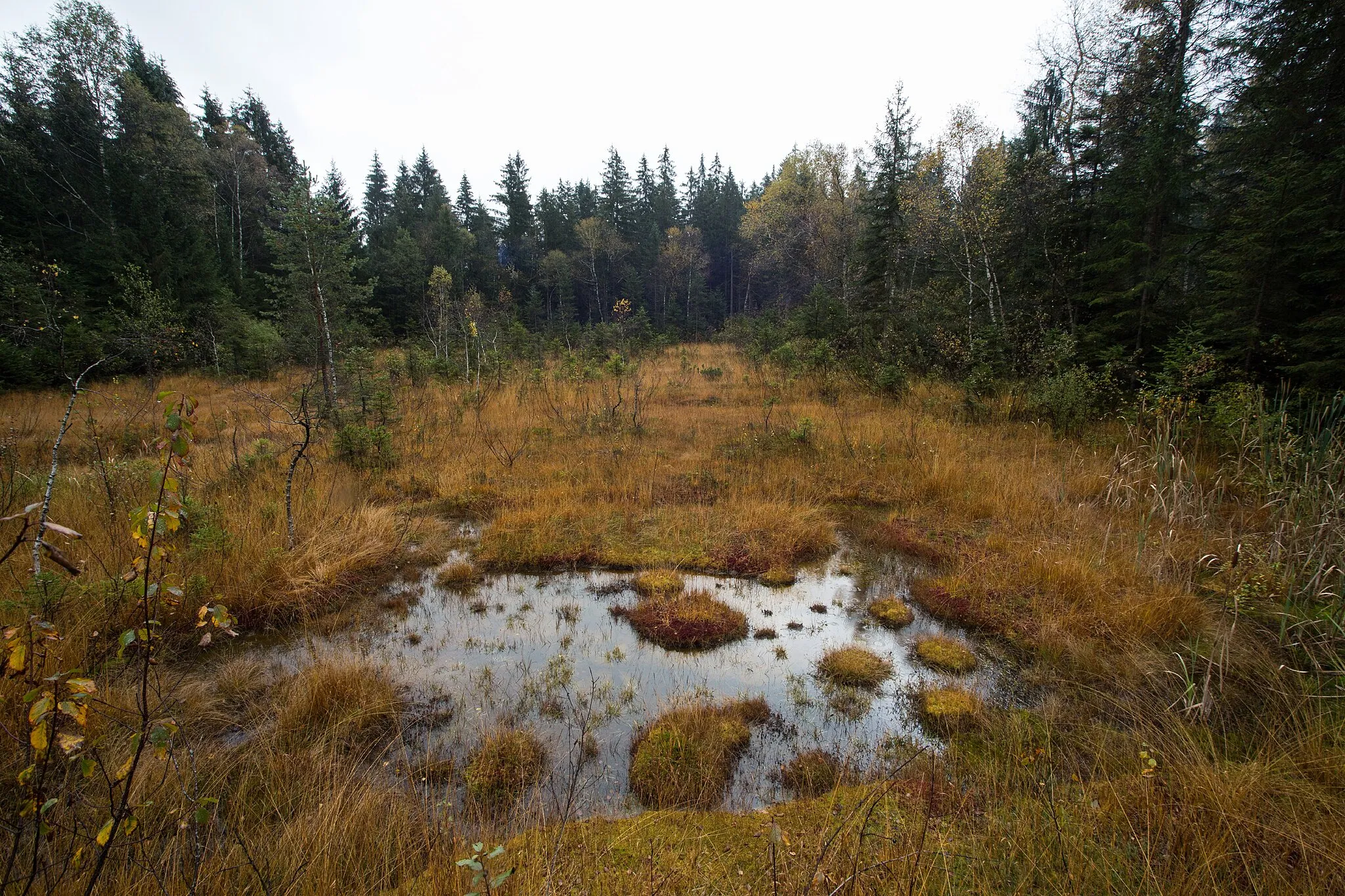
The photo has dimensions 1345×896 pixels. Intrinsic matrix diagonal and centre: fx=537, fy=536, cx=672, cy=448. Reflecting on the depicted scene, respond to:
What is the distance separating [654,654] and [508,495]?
360 centimetres

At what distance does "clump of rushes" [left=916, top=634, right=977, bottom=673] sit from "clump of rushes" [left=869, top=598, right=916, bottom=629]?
25 cm

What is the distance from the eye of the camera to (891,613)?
438 cm

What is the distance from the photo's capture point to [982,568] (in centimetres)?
480

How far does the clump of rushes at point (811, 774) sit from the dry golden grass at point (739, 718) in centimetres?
18

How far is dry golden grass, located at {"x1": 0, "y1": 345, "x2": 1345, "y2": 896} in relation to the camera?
1930 millimetres

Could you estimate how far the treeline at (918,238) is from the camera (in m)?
7.11

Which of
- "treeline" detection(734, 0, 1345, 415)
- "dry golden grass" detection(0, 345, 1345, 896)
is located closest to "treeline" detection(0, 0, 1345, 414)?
"treeline" detection(734, 0, 1345, 415)

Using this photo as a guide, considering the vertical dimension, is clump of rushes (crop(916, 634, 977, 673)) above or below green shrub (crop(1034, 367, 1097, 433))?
below

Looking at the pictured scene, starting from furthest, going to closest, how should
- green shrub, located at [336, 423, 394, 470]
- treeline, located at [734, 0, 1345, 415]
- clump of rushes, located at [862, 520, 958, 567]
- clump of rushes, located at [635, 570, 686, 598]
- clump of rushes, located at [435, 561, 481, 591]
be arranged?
green shrub, located at [336, 423, 394, 470]
treeline, located at [734, 0, 1345, 415]
clump of rushes, located at [862, 520, 958, 567]
clump of rushes, located at [435, 561, 481, 591]
clump of rushes, located at [635, 570, 686, 598]

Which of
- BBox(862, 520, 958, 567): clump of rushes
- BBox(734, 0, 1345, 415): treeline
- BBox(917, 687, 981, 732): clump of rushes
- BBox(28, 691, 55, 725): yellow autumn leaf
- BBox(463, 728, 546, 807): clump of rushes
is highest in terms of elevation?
BBox(734, 0, 1345, 415): treeline

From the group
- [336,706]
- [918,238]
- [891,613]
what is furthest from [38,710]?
[918,238]

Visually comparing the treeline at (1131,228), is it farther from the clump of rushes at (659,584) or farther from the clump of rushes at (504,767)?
the clump of rushes at (504,767)

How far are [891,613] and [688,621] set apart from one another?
1674 millimetres

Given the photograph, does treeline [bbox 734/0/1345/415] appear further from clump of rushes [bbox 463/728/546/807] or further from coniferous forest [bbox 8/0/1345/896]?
A: clump of rushes [bbox 463/728/546/807]
